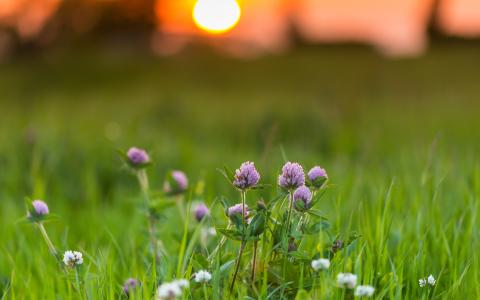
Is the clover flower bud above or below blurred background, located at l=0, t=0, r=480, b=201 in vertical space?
below

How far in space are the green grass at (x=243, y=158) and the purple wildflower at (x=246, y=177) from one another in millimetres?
237

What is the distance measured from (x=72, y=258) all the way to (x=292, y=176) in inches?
23.9

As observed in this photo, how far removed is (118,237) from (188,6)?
794 inches

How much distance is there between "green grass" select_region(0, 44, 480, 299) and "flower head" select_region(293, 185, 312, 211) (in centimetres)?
11

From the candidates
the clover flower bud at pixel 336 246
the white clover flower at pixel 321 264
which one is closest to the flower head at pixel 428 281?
the clover flower bud at pixel 336 246

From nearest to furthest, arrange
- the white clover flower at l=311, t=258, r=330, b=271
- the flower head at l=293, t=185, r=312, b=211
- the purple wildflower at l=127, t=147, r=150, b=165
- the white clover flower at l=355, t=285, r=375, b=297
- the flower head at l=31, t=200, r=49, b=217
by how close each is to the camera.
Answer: the white clover flower at l=355, t=285, r=375, b=297 → the white clover flower at l=311, t=258, r=330, b=271 → the flower head at l=293, t=185, r=312, b=211 → the flower head at l=31, t=200, r=49, b=217 → the purple wildflower at l=127, t=147, r=150, b=165

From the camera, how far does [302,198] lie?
175 cm

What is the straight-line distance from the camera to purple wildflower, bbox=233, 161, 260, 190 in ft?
5.47

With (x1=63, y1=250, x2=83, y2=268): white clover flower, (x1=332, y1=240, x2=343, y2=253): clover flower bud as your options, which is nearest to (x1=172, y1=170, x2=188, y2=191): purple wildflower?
(x1=63, y1=250, x2=83, y2=268): white clover flower

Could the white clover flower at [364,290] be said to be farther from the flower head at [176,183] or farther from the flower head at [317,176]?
the flower head at [176,183]

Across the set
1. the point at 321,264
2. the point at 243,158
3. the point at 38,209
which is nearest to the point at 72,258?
the point at 38,209

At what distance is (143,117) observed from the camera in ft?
28.8

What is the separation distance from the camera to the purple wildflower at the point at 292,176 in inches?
65.9

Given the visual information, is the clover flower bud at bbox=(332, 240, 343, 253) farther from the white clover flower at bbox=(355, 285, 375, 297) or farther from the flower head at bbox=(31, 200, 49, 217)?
the flower head at bbox=(31, 200, 49, 217)
